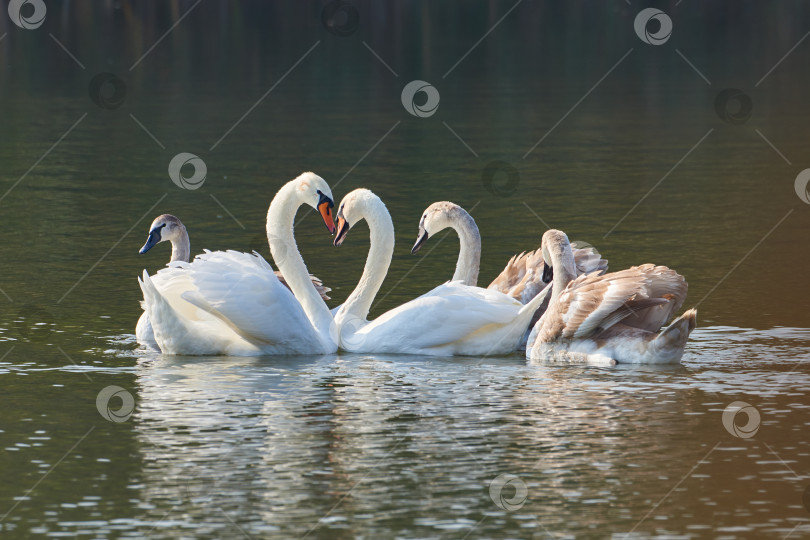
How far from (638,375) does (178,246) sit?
201 inches

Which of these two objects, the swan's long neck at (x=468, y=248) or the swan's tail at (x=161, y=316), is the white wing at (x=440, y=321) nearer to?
the swan's long neck at (x=468, y=248)

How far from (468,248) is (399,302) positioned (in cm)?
107

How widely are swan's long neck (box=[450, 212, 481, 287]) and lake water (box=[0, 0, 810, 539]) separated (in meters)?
1.13

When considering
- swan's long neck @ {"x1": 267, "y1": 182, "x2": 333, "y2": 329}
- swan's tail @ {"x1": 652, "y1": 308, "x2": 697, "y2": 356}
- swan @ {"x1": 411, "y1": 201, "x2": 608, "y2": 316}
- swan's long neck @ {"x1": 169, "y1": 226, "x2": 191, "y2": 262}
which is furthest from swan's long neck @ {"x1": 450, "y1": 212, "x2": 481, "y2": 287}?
swan's long neck @ {"x1": 169, "y1": 226, "x2": 191, "y2": 262}

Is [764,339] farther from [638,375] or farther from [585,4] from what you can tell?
[585,4]

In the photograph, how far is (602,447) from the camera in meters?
9.25

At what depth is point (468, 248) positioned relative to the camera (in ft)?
44.5

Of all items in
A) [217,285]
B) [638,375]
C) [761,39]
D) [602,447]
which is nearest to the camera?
[602,447]

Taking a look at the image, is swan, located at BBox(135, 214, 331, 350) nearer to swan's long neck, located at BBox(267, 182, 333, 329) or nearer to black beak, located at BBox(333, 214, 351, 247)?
swan's long neck, located at BBox(267, 182, 333, 329)

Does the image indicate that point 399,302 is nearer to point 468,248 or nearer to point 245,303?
point 468,248

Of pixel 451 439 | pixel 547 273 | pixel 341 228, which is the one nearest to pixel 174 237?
pixel 341 228

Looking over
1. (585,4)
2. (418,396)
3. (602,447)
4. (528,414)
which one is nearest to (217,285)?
(418,396)

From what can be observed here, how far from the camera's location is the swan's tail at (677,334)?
37.0ft

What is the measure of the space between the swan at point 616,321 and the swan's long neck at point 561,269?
391 mm
